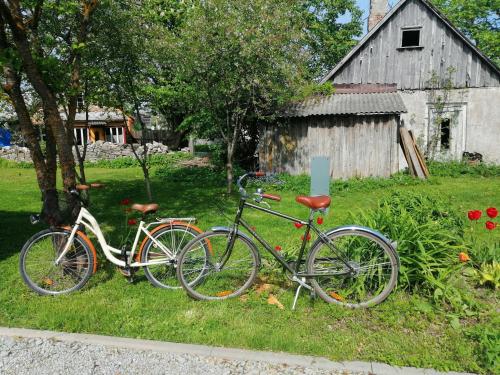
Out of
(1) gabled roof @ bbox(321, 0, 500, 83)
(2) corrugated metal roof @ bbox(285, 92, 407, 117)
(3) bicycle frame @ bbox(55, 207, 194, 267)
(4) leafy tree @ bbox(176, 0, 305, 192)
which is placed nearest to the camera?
(3) bicycle frame @ bbox(55, 207, 194, 267)

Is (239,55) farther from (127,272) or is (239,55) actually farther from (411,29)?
(411,29)

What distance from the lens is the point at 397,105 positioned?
12852mm

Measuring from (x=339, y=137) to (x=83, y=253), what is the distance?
10.2 meters

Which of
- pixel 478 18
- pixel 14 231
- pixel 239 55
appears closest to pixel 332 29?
pixel 478 18

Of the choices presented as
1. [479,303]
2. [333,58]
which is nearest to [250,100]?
[479,303]

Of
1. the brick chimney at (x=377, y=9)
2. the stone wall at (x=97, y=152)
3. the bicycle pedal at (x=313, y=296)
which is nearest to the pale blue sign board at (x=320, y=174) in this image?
the bicycle pedal at (x=313, y=296)

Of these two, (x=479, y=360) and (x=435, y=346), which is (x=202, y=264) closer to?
(x=435, y=346)

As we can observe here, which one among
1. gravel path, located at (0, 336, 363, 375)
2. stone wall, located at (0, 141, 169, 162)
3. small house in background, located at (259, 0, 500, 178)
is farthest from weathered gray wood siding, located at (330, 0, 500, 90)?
gravel path, located at (0, 336, 363, 375)

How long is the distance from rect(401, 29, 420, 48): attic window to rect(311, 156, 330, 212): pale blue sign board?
10928 mm

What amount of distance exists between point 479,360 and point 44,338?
3441mm

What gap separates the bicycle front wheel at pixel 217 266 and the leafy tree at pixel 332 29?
25.9 m

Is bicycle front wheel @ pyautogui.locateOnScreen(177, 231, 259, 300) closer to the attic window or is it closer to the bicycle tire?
the bicycle tire

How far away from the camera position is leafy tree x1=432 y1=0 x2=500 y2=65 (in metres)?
26.2

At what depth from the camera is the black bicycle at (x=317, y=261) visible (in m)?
3.84
